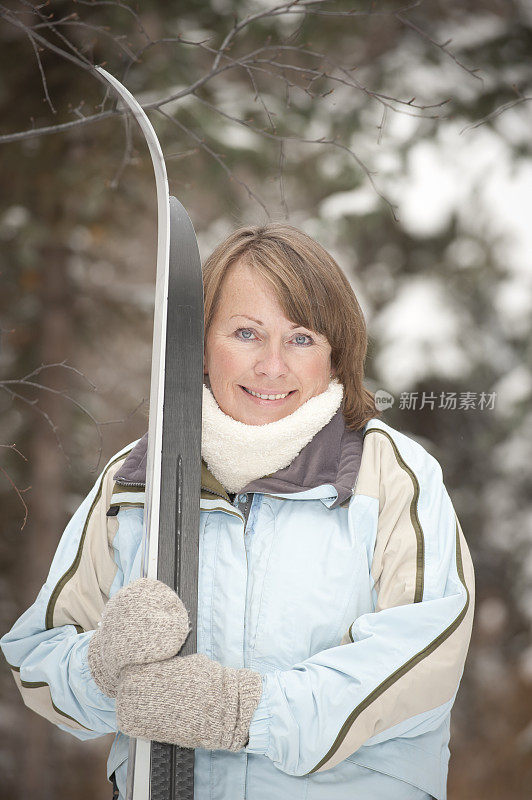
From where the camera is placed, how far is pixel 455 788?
8.19ft

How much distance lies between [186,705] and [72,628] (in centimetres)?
27

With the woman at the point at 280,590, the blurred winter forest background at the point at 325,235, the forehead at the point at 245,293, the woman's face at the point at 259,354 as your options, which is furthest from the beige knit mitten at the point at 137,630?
the blurred winter forest background at the point at 325,235

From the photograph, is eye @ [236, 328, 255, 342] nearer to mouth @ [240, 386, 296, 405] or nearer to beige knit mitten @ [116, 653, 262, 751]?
mouth @ [240, 386, 296, 405]

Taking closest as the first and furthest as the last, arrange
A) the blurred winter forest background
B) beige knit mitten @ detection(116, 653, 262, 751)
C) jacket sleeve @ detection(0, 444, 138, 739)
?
beige knit mitten @ detection(116, 653, 262, 751)
jacket sleeve @ detection(0, 444, 138, 739)
the blurred winter forest background

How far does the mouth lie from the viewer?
3.46 feet

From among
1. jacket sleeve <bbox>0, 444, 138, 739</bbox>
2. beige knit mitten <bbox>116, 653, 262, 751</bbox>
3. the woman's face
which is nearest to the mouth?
the woman's face

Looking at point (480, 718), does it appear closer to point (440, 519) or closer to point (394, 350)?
point (394, 350)

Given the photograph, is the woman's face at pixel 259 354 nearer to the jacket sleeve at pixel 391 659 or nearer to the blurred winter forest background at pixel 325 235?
the jacket sleeve at pixel 391 659

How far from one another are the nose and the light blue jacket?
0.11 metres

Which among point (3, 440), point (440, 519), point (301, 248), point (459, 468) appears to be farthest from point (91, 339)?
point (440, 519)

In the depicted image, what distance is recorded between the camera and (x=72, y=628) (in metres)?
1.05

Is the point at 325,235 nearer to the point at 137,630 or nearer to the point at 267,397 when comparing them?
the point at 267,397

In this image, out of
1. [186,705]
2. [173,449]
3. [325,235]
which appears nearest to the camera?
[186,705]

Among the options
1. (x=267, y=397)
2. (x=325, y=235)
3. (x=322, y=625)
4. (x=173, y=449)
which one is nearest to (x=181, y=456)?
(x=173, y=449)
